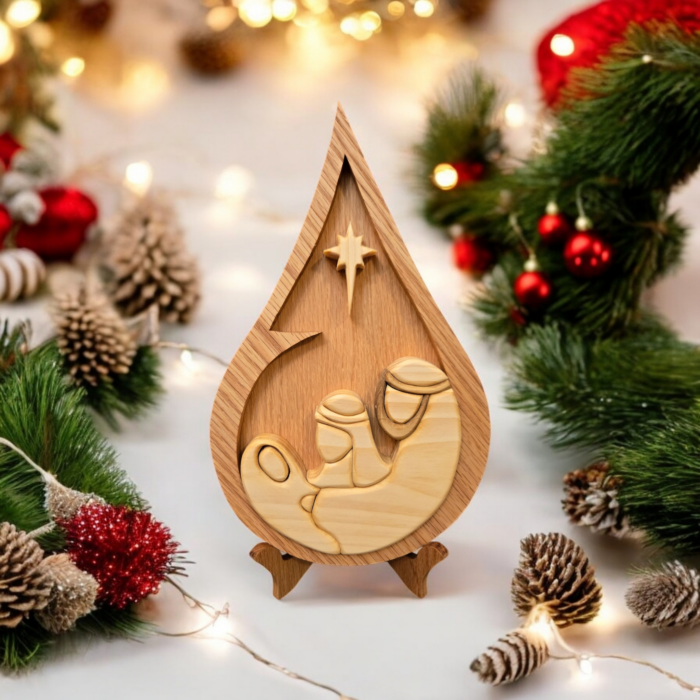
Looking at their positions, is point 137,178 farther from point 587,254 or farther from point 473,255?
point 587,254

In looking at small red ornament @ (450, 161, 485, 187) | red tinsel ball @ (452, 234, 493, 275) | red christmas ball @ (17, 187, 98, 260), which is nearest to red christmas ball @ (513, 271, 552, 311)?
red tinsel ball @ (452, 234, 493, 275)

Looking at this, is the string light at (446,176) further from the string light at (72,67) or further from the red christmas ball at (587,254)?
the string light at (72,67)

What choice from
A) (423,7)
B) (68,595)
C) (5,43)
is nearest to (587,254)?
(423,7)

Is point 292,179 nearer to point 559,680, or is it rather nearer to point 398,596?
point 398,596

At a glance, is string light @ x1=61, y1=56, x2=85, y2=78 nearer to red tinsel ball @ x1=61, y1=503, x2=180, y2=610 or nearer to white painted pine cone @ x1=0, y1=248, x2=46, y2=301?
white painted pine cone @ x1=0, y1=248, x2=46, y2=301

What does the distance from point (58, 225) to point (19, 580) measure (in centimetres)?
67

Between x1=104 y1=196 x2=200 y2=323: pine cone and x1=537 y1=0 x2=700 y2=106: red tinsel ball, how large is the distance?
55 centimetres

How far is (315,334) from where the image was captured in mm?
811

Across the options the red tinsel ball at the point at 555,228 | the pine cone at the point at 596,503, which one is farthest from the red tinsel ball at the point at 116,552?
the red tinsel ball at the point at 555,228

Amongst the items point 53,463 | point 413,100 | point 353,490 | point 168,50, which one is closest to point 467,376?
point 353,490

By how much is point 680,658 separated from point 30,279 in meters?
0.91

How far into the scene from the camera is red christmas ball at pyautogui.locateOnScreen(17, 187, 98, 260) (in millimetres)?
1280

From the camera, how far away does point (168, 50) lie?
1574mm

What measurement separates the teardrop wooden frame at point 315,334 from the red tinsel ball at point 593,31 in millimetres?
484
